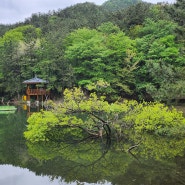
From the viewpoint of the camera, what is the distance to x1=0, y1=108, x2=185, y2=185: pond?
10.0m

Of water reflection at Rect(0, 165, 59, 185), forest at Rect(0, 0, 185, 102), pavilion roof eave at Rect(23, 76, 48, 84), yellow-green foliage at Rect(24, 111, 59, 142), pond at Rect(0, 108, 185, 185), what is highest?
forest at Rect(0, 0, 185, 102)

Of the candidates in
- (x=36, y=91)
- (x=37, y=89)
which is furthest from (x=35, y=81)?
(x=36, y=91)

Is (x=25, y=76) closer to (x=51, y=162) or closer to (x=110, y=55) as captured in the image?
(x=110, y=55)

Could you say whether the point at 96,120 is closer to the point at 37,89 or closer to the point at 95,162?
the point at 95,162

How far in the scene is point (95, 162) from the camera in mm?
11680

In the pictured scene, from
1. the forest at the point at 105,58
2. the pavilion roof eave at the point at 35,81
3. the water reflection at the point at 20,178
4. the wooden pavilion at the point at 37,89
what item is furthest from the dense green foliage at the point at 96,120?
the wooden pavilion at the point at 37,89

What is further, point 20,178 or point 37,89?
point 37,89

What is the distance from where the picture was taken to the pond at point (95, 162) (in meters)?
10.0

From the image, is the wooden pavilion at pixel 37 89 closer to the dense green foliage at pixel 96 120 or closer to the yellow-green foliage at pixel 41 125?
the dense green foliage at pixel 96 120

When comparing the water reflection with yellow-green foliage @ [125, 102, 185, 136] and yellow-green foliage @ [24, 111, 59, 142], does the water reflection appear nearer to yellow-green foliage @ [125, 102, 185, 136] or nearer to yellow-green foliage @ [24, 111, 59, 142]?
yellow-green foliage @ [24, 111, 59, 142]

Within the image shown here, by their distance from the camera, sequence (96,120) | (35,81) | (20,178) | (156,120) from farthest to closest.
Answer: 1. (35,81)
2. (156,120)
3. (96,120)
4. (20,178)

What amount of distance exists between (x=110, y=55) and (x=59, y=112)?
1815cm

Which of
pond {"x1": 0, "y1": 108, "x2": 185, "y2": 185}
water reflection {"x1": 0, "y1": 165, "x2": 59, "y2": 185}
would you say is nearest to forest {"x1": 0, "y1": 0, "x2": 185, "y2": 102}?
pond {"x1": 0, "y1": 108, "x2": 185, "y2": 185}

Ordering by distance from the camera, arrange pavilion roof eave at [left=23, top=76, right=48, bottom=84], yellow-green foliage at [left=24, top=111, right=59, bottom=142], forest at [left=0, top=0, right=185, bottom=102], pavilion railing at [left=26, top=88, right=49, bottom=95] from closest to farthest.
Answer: yellow-green foliage at [left=24, top=111, right=59, bottom=142]
forest at [left=0, top=0, right=185, bottom=102]
pavilion roof eave at [left=23, top=76, right=48, bottom=84]
pavilion railing at [left=26, top=88, right=49, bottom=95]
